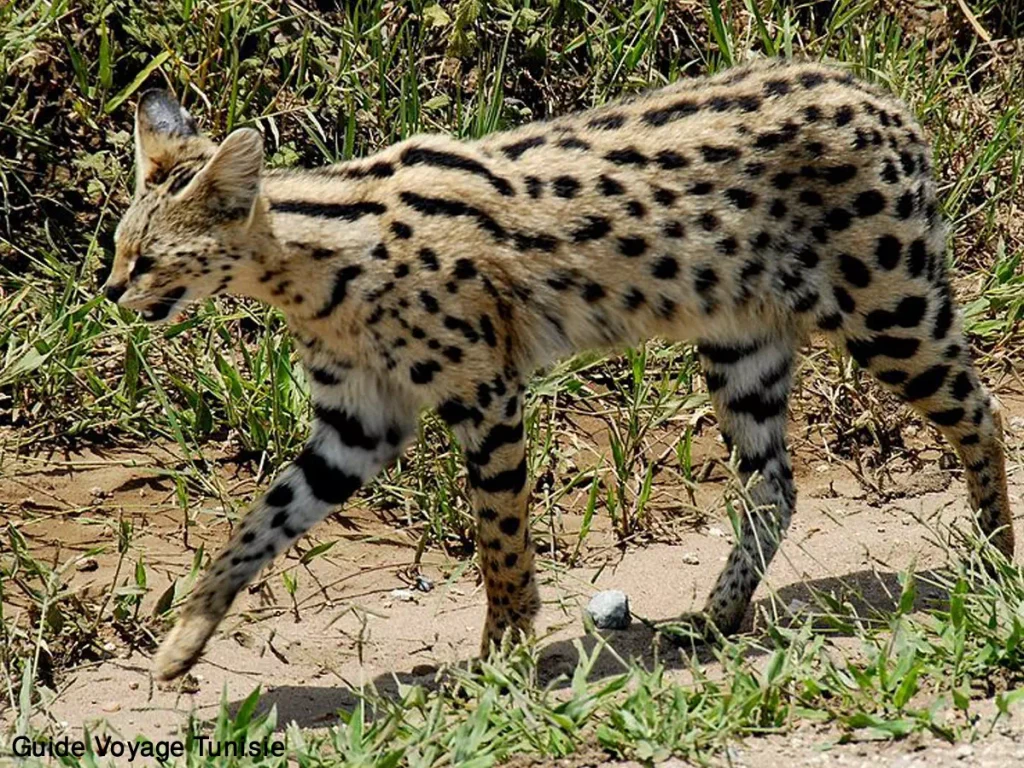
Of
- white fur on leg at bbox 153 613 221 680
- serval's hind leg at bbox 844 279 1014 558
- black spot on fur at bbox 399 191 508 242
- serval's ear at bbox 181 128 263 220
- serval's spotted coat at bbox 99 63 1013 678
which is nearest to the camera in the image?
serval's ear at bbox 181 128 263 220

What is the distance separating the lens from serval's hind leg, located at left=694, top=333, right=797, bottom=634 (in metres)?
A: 6.70

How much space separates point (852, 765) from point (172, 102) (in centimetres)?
288

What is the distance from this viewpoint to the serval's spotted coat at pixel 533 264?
238 inches

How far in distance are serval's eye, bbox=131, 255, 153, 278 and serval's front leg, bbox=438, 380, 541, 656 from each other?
99 cm

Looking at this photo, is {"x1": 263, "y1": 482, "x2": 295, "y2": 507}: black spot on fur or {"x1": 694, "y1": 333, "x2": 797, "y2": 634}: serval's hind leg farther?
{"x1": 694, "y1": 333, "x2": 797, "y2": 634}: serval's hind leg

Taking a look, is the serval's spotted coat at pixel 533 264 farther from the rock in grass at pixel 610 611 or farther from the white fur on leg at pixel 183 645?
the rock in grass at pixel 610 611

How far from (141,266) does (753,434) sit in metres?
2.23

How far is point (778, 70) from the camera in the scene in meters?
6.62

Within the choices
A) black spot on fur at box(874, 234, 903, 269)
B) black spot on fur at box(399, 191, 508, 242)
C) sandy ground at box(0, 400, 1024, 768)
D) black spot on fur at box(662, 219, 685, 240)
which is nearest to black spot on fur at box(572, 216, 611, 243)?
black spot on fur at box(662, 219, 685, 240)

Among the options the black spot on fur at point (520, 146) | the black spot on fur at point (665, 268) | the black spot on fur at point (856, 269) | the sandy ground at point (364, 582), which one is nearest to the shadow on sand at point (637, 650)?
the sandy ground at point (364, 582)

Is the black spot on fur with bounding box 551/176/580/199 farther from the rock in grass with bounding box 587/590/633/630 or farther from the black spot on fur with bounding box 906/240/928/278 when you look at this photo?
the rock in grass with bounding box 587/590/633/630

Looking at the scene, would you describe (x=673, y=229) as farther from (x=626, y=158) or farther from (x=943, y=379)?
(x=943, y=379)

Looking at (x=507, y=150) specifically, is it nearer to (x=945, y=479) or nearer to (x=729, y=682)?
(x=729, y=682)

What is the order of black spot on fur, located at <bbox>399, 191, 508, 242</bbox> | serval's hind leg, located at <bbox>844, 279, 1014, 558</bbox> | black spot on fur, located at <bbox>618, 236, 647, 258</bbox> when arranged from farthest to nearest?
serval's hind leg, located at <bbox>844, 279, 1014, 558</bbox>, black spot on fur, located at <bbox>618, 236, 647, 258</bbox>, black spot on fur, located at <bbox>399, 191, 508, 242</bbox>
